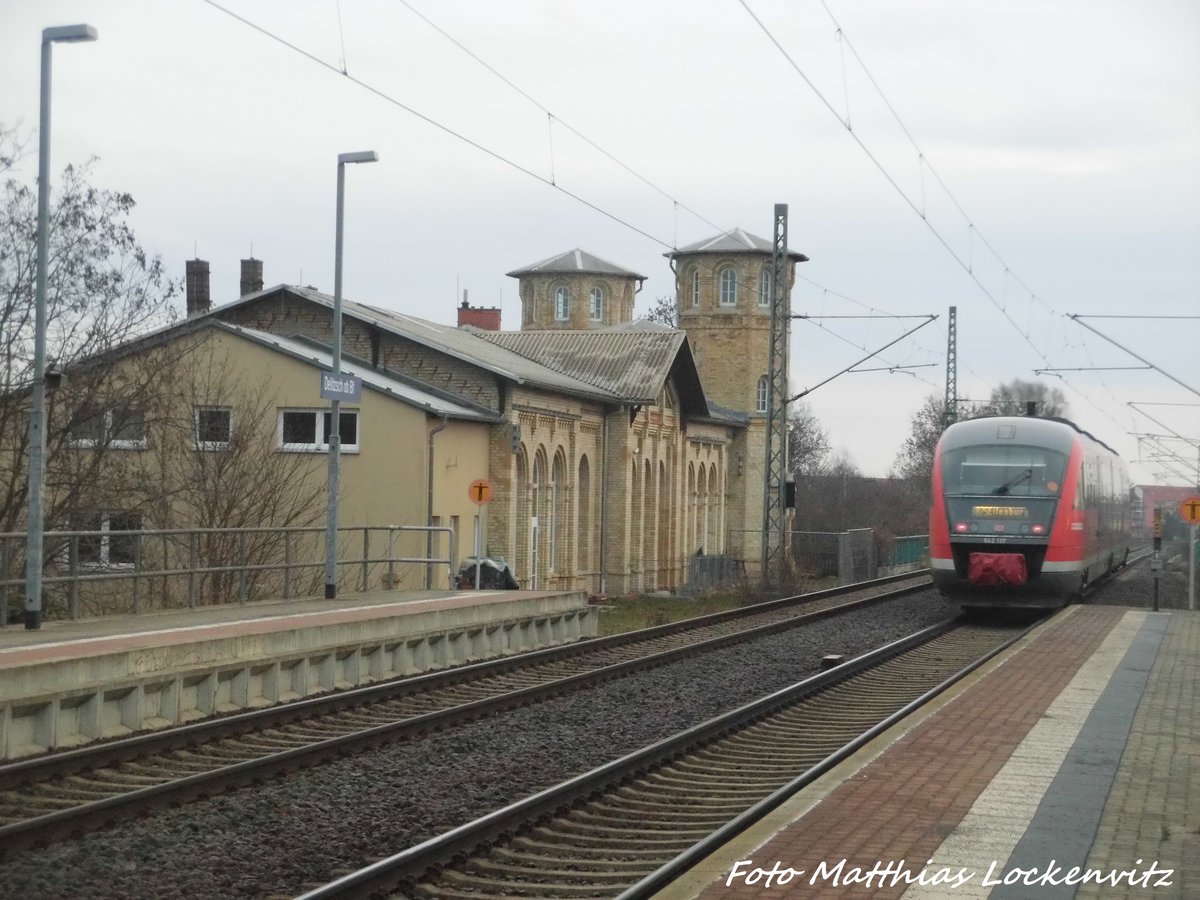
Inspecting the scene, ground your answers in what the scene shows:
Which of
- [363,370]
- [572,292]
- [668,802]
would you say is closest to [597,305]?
[572,292]

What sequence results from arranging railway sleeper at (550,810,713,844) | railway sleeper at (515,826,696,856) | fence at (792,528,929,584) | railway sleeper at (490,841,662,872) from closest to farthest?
railway sleeper at (490,841,662,872), railway sleeper at (515,826,696,856), railway sleeper at (550,810,713,844), fence at (792,528,929,584)

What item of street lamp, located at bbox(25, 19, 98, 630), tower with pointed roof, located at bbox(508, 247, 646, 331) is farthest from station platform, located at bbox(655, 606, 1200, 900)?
tower with pointed roof, located at bbox(508, 247, 646, 331)

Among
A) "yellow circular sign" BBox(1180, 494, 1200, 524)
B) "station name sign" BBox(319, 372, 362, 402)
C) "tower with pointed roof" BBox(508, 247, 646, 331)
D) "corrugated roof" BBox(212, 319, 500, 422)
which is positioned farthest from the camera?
"tower with pointed roof" BBox(508, 247, 646, 331)

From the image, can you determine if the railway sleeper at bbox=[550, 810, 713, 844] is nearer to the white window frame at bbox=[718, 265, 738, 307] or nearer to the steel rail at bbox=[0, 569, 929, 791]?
the steel rail at bbox=[0, 569, 929, 791]

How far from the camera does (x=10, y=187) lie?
23141 millimetres

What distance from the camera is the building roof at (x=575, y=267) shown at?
269 feet

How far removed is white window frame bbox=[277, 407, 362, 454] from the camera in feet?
116

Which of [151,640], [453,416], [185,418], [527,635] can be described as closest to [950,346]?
[453,416]

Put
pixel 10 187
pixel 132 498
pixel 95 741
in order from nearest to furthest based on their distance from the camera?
pixel 95 741 → pixel 10 187 → pixel 132 498

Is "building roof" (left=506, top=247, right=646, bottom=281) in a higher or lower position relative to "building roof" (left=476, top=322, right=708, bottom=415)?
higher

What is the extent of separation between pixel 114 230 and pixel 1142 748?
18.1m

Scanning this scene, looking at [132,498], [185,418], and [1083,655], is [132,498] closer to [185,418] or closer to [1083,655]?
[185,418]

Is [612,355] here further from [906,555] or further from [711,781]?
[711,781]

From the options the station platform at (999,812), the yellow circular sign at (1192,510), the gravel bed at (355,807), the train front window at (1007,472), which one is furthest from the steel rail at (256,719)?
the yellow circular sign at (1192,510)
